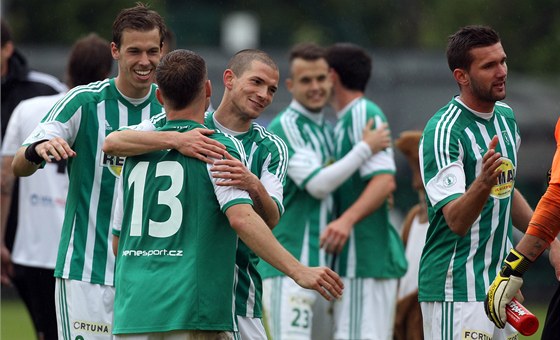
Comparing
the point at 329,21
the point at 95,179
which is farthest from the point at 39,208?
the point at 329,21

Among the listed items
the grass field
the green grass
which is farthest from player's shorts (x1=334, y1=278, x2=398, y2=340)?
the green grass

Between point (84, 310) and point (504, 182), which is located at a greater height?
point (504, 182)

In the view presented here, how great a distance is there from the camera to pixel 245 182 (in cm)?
550

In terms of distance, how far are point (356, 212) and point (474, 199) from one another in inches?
109

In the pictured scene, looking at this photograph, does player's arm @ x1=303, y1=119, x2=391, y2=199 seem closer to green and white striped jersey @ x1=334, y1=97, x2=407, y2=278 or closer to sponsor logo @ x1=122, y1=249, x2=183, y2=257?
green and white striped jersey @ x1=334, y1=97, x2=407, y2=278

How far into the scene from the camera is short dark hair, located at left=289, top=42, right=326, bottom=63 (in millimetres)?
8984

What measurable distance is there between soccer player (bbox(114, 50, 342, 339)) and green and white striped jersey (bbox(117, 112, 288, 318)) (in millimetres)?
617

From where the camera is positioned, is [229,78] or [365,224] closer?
[229,78]

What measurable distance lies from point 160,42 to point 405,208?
488 inches

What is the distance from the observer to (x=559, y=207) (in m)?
5.59

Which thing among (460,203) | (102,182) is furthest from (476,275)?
(102,182)

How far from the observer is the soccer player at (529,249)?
5617mm

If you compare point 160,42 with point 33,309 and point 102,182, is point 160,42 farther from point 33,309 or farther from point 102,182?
point 33,309

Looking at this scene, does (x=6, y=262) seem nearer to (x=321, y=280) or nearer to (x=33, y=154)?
(x=33, y=154)
